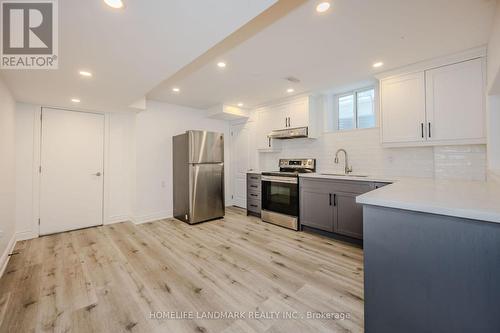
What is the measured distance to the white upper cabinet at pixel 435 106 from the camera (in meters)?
2.34

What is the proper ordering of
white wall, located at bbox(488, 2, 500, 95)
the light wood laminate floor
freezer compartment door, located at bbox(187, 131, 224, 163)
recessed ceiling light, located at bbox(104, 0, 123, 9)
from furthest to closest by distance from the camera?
freezer compartment door, located at bbox(187, 131, 224, 163) → white wall, located at bbox(488, 2, 500, 95) → the light wood laminate floor → recessed ceiling light, located at bbox(104, 0, 123, 9)

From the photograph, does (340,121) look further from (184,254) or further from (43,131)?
(43,131)

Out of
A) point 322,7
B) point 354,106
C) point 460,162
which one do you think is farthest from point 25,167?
Answer: point 460,162

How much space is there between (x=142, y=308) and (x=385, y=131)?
352 centimetres

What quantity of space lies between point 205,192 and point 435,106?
3.78 metres

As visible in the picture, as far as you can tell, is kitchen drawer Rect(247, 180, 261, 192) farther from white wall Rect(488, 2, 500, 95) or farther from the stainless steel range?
white wall Rect(488, 2, 500, 95)

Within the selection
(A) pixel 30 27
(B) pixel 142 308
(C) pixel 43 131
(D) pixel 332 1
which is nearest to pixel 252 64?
(D) pixel 332 1

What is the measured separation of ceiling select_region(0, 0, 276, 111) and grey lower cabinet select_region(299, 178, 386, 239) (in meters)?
2.45

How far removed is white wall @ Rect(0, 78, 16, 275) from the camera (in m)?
2.41

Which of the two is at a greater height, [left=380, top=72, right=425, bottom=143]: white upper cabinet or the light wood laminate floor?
[left=380, top=72, right=425, bottom=143]: white upper cabinet

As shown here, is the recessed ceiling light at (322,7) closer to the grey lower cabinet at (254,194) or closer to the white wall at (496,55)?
the white wall at (496,55)

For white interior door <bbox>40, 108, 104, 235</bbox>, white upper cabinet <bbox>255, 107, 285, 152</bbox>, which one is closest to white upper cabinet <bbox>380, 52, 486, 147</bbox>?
white upper cabinet <bbox>255, 107, 285, 152</bbox>

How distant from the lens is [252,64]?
2.65 meters

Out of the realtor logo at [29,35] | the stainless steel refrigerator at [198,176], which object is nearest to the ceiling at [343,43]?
the stainless steel refrigerator at [198,176]
